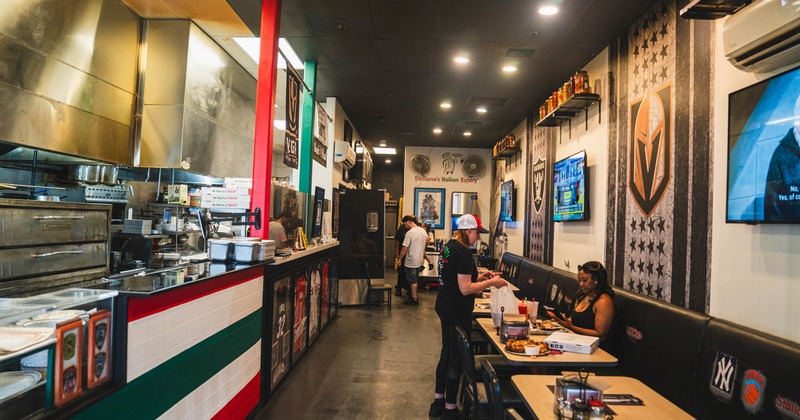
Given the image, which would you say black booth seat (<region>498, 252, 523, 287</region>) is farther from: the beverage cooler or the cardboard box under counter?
the cardboard box under counter

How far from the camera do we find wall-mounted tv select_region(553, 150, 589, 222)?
5148mm

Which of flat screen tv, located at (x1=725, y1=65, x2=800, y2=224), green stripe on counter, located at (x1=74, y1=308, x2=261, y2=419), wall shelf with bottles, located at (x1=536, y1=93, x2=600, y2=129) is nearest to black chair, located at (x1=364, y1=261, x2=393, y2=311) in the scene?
wall shelf with bottles, located at (x1=536, y1=93, x2=600, y2=129)

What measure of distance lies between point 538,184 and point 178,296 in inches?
248

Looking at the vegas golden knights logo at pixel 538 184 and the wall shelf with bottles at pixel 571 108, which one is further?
the vegas golden knights logo at pixel 538 184

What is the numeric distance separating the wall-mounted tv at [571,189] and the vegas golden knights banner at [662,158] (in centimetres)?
49

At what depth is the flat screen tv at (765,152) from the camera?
225 centimetres

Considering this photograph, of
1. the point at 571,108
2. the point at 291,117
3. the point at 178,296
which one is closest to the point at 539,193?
the point at 571,108

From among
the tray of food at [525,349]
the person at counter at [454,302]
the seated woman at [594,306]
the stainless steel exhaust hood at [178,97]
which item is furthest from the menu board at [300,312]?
the seated woman at [594,306]

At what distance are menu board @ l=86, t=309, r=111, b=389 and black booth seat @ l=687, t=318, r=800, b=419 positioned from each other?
3041mm

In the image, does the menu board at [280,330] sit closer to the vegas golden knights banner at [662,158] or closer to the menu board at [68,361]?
the menu board at [68,361]

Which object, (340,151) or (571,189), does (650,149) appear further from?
(340,151)

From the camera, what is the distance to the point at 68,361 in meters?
1.50

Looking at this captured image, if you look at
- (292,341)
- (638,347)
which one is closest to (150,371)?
(292,341)

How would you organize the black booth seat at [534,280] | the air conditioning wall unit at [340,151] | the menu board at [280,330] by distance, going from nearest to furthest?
the menu board at [280,330] < the black booth seat at [534,280] < the air conditioning wall unit at [340,151]
